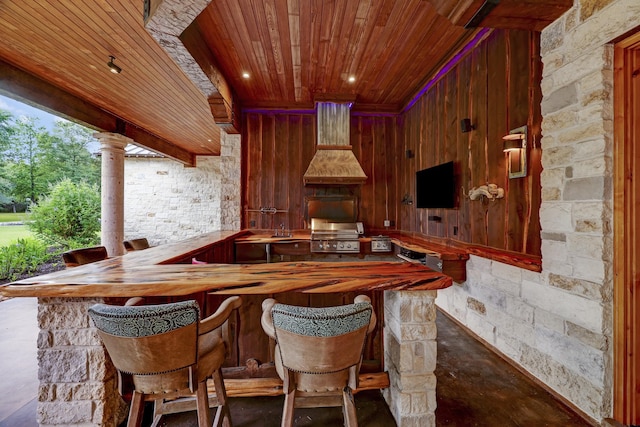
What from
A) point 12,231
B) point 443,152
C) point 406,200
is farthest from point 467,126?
point 12,231

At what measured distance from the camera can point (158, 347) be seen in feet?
3.16

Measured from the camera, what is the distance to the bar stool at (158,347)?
94 cm

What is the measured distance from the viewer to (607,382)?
142cm

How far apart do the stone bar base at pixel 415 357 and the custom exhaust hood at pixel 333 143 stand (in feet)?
9.04

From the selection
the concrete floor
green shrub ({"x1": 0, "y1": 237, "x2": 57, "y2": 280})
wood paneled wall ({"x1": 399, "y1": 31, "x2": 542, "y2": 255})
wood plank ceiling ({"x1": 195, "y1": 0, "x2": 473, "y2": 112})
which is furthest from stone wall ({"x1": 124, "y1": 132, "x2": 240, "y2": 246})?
wood paneled wall ({"x1": 399, "y1": 31, "x2": 542, "y2": 255})

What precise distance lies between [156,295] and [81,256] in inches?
67.9

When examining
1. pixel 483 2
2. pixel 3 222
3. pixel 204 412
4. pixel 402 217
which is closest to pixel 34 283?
pixel 204 412

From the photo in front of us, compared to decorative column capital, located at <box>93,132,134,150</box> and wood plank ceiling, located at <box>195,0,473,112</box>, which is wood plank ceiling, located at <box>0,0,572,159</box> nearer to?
wood plank ceiling, located at <box>195,0,473,112</box>

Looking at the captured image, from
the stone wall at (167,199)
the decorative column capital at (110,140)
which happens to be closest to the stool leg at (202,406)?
the decorative column capital at (110,140)

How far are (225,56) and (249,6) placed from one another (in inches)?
35.3

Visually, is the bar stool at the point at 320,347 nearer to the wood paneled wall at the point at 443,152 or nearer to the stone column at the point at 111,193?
the wood paneled wall at the point at 443,152

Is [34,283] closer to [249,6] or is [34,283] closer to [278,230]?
[249,6]

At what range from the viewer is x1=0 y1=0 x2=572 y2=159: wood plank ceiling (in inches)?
84.1

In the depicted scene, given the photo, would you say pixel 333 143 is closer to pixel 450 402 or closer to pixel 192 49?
pixel 192 49
